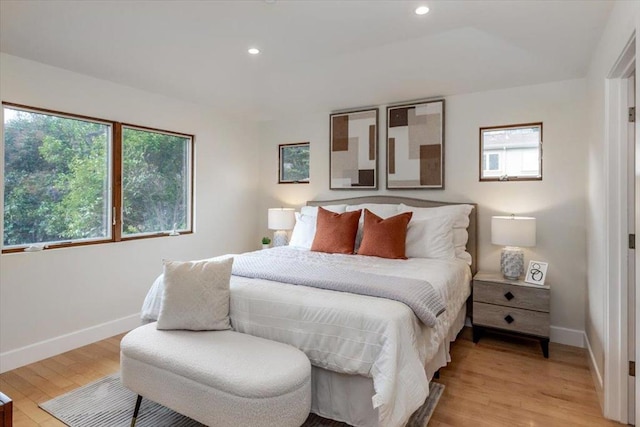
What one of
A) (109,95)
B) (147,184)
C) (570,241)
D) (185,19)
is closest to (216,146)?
(147,184)

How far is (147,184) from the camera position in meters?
3.81

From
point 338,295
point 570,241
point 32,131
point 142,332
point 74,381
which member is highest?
point 32,131

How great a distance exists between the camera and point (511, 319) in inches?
122

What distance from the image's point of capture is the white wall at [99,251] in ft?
9.21

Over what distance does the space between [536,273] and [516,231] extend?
0.43m

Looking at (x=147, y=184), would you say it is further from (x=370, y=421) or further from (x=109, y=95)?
(x=370, y=421)

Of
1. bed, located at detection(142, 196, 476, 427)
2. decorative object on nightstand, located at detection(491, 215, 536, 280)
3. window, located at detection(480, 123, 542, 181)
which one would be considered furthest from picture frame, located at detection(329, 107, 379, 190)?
bed, located at detection(142, 196, 476, 427)

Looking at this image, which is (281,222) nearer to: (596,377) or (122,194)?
(122,194)

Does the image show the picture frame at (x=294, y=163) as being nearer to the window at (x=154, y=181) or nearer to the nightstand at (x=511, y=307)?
the window at (x=154, y=181)

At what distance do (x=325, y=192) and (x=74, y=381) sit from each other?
308 centimetres

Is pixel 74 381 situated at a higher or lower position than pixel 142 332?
lower

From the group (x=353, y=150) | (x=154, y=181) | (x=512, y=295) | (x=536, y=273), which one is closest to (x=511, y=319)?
(x=512, y=295)

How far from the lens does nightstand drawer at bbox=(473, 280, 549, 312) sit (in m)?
2.99

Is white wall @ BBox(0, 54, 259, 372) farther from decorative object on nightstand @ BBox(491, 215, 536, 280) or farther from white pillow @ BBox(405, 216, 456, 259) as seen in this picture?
decorative object on nightstand @ BBox(491, 215, 536, 280)
